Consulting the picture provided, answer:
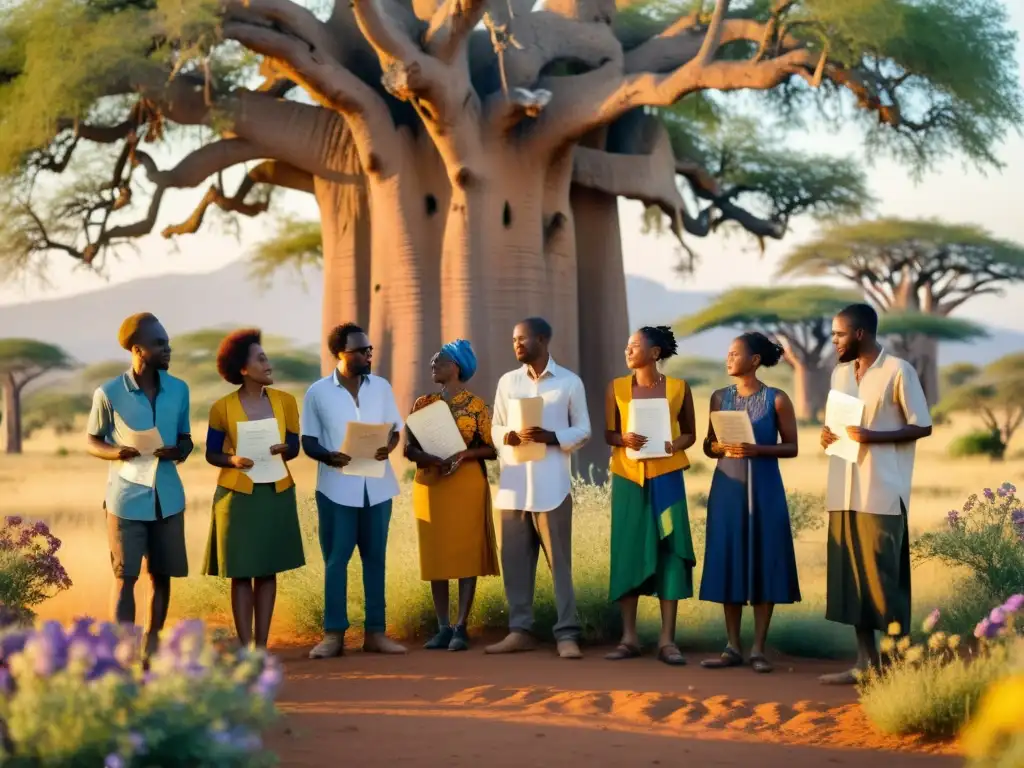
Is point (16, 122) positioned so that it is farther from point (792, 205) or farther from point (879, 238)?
point (879, 238)

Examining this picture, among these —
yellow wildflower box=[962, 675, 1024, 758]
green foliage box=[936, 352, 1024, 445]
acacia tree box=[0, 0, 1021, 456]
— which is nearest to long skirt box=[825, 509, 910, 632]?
yellow wildflower box=[962, 675, 1024, 758]

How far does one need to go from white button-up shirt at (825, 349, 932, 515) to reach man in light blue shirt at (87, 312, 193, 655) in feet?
10.8

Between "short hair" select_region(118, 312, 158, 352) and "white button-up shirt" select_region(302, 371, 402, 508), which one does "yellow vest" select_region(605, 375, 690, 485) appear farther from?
"short hair" select_region(118, 312, 158, 352)

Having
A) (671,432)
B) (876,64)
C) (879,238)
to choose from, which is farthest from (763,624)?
(879,238)

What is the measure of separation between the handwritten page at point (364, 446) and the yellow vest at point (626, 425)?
1224 mm

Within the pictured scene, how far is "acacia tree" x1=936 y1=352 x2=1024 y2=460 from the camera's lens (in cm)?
3048

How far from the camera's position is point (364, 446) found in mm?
8203

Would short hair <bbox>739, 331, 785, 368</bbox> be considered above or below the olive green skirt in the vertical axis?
above

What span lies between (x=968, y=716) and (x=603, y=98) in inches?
391

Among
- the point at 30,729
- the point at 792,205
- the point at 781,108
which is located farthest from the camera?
the point at 792,205

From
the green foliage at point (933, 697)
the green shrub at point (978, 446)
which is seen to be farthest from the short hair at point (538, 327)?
the green shrub at point (978, 446)

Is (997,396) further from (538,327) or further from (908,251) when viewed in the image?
(538,327)

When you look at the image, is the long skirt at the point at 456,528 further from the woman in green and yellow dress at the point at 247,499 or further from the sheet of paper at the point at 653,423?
the sheet of paper at the point at 653,423

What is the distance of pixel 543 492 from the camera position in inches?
327
